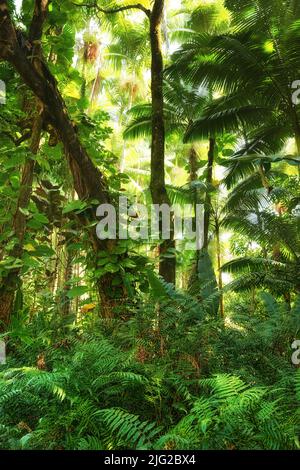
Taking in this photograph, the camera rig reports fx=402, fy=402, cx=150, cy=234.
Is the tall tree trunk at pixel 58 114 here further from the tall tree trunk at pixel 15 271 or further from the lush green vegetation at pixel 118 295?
the tall tree trunk at pixel 15 271

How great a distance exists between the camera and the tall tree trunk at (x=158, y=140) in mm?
4680

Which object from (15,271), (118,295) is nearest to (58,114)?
(15,271)

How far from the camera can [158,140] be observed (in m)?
5.16

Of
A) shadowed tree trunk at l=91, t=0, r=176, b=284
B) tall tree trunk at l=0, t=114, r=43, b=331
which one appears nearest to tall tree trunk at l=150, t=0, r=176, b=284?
shadowed tree trunk at l=91, t=0, r=176, b=284

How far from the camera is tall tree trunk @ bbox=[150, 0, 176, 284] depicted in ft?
15.4

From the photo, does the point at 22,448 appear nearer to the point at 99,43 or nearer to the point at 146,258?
the point at 146,258

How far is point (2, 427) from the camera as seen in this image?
191cm

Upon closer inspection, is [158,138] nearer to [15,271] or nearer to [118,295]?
[118,295]

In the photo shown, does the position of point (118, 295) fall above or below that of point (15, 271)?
below

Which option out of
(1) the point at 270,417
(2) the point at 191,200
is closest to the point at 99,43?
(2) the point at 191,200

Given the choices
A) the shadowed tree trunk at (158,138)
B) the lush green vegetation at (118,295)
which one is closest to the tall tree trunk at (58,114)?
the lush green vegetation at (118,295)

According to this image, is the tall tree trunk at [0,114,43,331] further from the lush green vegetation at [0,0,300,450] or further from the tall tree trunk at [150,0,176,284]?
the tall tree trunk at [150,0,176,284]

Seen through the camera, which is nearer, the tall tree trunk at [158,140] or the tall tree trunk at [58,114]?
the tall tree trunk at [58,114]

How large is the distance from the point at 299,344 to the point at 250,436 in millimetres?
1556
